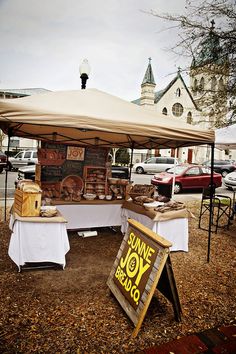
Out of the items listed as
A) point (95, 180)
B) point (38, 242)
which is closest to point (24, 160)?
point (95, 180)

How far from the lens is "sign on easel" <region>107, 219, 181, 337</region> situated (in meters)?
2.47

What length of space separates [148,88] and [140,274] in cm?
3512

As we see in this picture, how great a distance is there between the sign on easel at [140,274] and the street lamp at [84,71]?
11.2ft

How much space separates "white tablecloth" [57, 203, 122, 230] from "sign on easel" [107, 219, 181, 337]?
2319 mm

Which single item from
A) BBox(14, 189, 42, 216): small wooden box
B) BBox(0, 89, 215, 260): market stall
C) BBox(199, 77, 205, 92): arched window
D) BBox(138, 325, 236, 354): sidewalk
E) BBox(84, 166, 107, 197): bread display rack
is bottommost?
BBox(138, 325, 236, 354): sidewalk

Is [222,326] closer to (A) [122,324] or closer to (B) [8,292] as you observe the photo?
(A) [122,324]

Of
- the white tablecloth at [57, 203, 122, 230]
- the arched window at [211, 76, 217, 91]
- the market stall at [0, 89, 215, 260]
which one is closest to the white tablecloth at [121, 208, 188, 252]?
the white tablecloth at [57, 203, 122, 230]

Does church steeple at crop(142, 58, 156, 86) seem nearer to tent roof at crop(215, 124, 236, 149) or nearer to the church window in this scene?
the church window

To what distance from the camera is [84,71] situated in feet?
16.8

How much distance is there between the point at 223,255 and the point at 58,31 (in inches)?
413

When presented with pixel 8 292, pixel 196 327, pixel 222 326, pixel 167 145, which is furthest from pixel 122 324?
pixel 167 145

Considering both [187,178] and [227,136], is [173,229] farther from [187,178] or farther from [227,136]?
[187,178]

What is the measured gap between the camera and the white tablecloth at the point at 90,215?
5.27 meters

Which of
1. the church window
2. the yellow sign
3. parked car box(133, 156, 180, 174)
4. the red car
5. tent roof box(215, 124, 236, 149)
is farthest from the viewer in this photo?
the church window
